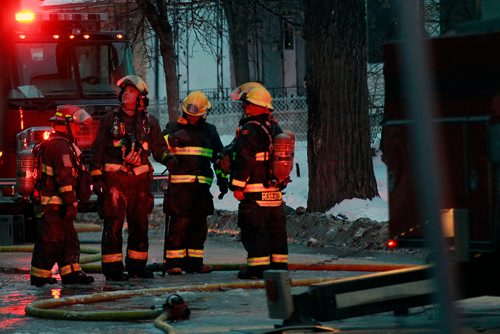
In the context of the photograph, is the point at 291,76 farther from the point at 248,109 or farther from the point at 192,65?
the point at 248,109

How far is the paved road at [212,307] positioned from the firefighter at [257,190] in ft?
1.16

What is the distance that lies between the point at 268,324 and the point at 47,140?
3785 mm

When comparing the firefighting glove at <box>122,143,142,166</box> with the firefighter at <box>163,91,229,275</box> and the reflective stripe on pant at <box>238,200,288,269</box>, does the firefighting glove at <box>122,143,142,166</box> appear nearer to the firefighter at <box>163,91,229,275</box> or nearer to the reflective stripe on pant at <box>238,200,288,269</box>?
the firefighter at <box>163,91,229,275</box>

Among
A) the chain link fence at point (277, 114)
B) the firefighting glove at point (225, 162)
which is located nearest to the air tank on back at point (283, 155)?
the firefighting glove at point (225, 162)

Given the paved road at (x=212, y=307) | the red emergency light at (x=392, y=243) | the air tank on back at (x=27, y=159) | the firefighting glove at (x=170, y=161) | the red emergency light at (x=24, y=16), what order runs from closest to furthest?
the red emergency light at (x=392, y=243) < the paved road at (x=212, y=307) < the firefighting glove at (x=170, y=161) < the air tank on back at (x=27, y=159) < the red emergency light at (x=24, y=16)

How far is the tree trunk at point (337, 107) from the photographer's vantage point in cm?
1695

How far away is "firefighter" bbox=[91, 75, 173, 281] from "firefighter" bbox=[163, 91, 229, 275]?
0.30 metres

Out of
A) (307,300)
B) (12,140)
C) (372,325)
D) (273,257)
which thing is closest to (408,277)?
(307,300)

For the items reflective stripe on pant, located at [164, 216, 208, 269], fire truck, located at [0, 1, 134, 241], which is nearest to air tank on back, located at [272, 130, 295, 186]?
reflective stripe on pant, located at [164, 216, 208, 269]

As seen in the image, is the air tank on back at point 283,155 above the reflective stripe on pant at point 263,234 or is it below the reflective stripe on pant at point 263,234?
above

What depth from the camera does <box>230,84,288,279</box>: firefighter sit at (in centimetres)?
1168

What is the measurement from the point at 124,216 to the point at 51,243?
32.6 inches

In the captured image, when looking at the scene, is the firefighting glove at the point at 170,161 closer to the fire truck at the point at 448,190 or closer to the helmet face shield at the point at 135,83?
the helmet face shield at the point at 135,83

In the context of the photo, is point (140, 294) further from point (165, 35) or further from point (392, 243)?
point (165, 35)
